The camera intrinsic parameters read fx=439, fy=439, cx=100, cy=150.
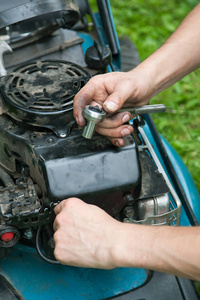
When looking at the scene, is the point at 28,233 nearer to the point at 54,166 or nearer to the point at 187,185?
the point at 54,166

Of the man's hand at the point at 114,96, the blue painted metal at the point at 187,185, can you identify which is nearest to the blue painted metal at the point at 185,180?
the blue painted metal at the point at 187,185

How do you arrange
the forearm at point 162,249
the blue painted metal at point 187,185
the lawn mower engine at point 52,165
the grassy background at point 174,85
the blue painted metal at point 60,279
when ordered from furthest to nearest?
the grassy background at point 174,85, the blue painted metal at point 187,185, the blue painted metal at point 60,279, the lawn mower engine at point 52,165, the forearm at point 162,249

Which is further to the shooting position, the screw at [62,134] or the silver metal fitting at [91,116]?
the screw at [62,134]

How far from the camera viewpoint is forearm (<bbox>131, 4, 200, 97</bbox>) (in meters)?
1.29

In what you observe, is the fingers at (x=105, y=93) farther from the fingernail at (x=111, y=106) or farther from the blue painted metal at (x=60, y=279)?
the blue painted metal at (x=60, y=279)

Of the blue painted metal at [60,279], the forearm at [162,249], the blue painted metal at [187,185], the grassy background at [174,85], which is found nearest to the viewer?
the forearm at [162,249]

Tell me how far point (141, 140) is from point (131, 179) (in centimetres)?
30

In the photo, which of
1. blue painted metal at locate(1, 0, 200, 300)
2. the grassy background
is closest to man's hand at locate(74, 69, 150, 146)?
blue painted metal at locate(1, 0, 200, 300)

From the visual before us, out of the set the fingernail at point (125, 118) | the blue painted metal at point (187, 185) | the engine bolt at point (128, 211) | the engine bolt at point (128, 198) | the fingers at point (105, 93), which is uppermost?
the fingers at point (105, 93)

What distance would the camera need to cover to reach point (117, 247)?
3.14 feet

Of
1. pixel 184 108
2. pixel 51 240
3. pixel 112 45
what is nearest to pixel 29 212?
A: pixel 51 240

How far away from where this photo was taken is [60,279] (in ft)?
4.22

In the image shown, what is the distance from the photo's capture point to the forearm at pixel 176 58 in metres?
1.29

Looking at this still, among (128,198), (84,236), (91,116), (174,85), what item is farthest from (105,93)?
(174,85)
